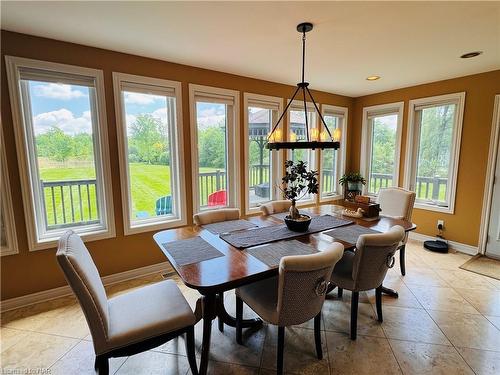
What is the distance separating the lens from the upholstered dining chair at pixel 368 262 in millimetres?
1735

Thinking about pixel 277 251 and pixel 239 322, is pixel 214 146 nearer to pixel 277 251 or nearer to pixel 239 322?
pixel 277 251

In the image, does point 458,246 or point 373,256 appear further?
point 458,246

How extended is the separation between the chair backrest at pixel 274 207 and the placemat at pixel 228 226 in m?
0.39

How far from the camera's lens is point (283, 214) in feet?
9.11

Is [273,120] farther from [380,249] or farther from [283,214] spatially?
[380,249]

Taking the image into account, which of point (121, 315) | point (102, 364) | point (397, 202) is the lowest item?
point (102, 364)

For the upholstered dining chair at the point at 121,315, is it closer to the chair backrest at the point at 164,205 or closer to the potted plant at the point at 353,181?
A: the chair backrest at the point at 164,205

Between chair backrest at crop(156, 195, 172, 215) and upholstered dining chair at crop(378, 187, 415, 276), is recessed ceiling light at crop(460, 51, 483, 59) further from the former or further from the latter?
chair backrest at crop(156, 195, 172, 215)

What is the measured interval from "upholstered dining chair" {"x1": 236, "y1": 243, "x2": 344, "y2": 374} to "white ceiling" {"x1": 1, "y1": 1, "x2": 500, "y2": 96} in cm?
171

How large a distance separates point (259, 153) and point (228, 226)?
1.76 metres

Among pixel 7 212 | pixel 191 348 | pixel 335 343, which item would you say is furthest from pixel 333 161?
pixel 7 212

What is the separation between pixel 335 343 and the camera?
1921mm

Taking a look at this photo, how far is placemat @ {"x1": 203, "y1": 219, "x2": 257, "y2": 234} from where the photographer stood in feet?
7.21

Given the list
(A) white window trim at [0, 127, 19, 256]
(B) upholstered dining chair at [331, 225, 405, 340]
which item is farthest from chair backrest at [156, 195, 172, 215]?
(B) upholstered dining chair at [331, 225, 405, 340]
